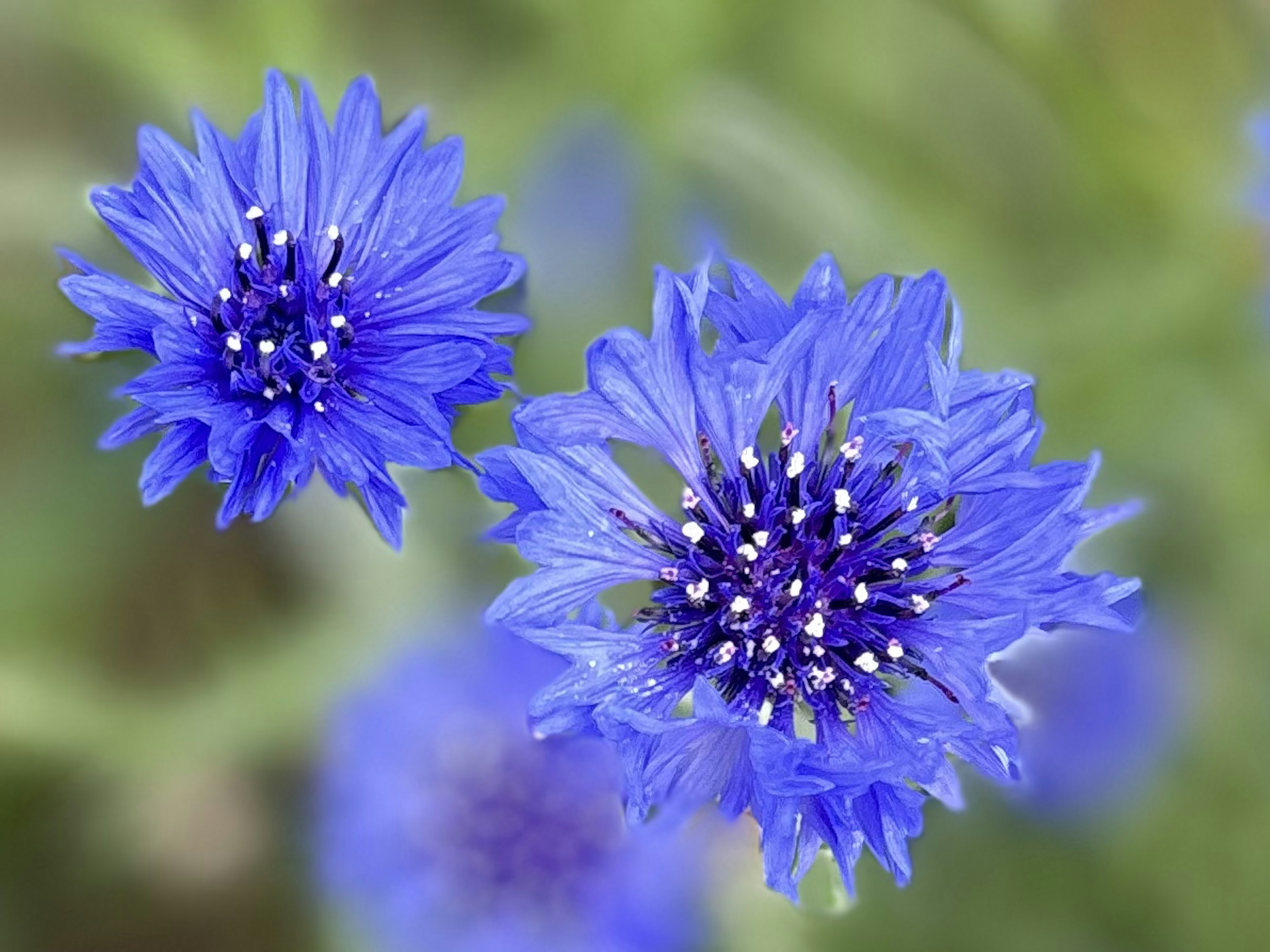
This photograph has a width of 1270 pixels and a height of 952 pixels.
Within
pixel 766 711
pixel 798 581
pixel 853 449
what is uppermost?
pixel 853 449

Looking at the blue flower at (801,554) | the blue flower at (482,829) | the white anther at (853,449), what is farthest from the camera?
the blue flower at (482,829)

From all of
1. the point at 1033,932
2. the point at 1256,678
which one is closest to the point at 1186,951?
the point at 1033,932

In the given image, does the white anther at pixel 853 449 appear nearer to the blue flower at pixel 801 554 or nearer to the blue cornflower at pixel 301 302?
the blue flower at pixel 801 554

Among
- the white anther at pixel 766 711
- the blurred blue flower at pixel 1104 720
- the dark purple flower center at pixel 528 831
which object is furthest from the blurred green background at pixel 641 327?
the white anther at pixel 766 711

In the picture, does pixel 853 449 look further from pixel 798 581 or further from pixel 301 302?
pixel 301 302

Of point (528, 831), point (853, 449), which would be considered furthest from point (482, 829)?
point (853, 449)
